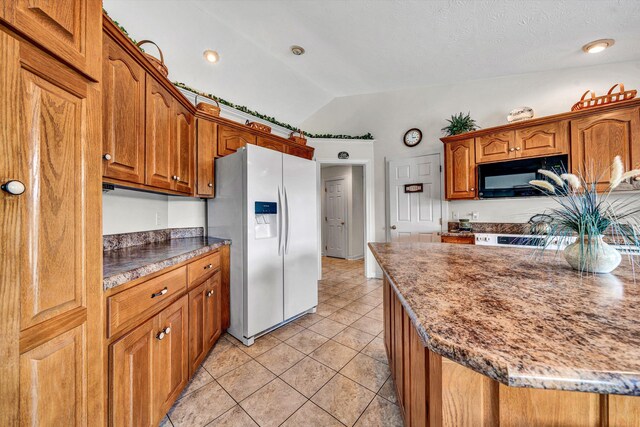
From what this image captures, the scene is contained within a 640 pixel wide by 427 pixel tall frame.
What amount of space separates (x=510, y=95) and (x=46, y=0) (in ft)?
14.1

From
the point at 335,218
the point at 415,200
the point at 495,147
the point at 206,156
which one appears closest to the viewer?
the point at 206,156

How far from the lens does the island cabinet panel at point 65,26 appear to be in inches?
25.7

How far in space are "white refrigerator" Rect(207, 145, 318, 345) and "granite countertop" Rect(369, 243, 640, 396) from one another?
1404 mm

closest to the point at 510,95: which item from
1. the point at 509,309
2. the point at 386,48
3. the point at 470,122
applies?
the point at 470,122

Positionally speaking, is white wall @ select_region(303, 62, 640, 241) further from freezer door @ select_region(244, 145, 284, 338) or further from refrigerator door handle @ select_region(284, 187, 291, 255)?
freezer door @ select_region(244, 145, 284, 338)

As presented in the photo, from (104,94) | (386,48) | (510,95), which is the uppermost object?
(386,48)

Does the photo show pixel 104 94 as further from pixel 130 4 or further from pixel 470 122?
pixel 470 122

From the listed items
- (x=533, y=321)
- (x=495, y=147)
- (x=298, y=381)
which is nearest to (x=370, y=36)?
(x=495, y=147)

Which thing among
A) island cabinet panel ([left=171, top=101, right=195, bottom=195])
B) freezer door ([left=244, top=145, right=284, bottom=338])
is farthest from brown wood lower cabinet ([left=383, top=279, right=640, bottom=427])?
island cabinet panel ([left=171, top=101, right=195, bottom=195])

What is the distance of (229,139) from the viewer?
2521 mm

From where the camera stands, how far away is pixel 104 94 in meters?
1.26

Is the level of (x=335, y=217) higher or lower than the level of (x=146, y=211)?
lower

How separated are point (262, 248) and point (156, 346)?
106 cm

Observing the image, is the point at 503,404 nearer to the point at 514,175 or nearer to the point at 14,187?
the point at 14,187
